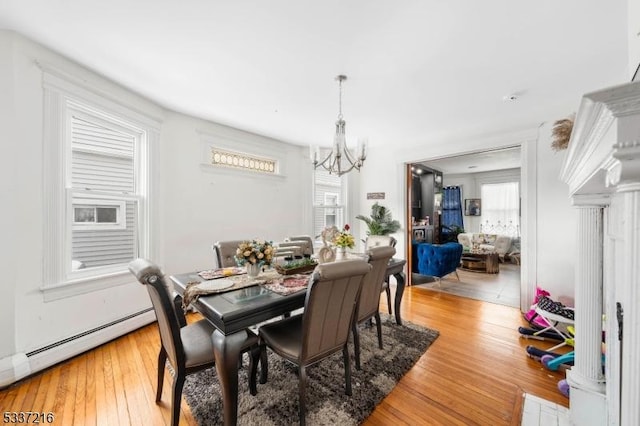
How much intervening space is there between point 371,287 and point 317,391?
883 mm

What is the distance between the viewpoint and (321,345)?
154 cm

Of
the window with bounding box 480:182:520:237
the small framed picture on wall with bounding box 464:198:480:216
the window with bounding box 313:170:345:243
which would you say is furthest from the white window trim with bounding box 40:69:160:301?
the window with bounding box 480:182:520:237

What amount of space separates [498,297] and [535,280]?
2.50 ft

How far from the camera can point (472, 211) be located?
7.53 m

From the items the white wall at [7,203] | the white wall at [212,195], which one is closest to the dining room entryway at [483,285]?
the white wall at [212,195]

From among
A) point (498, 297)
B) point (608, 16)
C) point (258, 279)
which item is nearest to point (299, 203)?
point (258, 279)

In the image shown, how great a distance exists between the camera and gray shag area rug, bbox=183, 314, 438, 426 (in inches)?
61.2

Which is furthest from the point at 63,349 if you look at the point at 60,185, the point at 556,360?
the point at 556,360

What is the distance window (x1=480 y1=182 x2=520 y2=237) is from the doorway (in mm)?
25

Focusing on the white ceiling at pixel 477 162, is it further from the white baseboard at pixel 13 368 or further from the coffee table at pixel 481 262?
the white baseboard at pixel 13 368

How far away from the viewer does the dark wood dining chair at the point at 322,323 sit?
1390 mm

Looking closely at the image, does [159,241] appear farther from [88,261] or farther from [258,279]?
[258,279]

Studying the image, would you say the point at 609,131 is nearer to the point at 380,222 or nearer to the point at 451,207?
the point at 380,222

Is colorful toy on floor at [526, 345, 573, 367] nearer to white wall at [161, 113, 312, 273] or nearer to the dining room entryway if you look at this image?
the dining room entryway
